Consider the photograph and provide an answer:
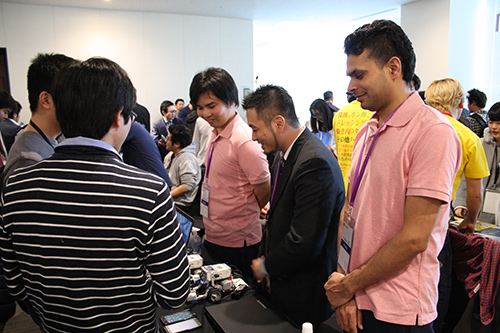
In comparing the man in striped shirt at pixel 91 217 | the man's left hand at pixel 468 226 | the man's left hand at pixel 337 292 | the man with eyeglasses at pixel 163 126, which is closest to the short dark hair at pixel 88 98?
the man in striped shirt at pixel 91 217

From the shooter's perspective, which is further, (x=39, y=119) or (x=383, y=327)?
(x=39, y=119)

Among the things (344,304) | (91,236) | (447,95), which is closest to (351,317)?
(344,304)

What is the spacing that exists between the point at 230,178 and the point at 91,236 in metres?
1.18

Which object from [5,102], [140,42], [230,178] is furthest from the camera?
[140,42]

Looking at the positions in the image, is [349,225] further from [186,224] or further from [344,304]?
[186,224]

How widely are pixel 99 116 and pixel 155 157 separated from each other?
0.90 metres

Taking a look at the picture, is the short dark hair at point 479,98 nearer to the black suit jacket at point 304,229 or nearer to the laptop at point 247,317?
the black suit jacket at point 304,229

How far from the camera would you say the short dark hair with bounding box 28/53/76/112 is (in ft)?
4.50

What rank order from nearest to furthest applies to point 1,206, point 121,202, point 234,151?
point 121,202, point 1,206, point 234,151

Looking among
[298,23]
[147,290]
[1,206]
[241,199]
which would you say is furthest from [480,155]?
[298,23]

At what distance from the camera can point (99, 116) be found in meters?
0.85

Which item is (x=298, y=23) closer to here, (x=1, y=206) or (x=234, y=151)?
(x=234, y=151)

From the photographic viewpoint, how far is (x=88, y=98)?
842mm

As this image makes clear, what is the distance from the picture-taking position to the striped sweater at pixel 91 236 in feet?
2.70
